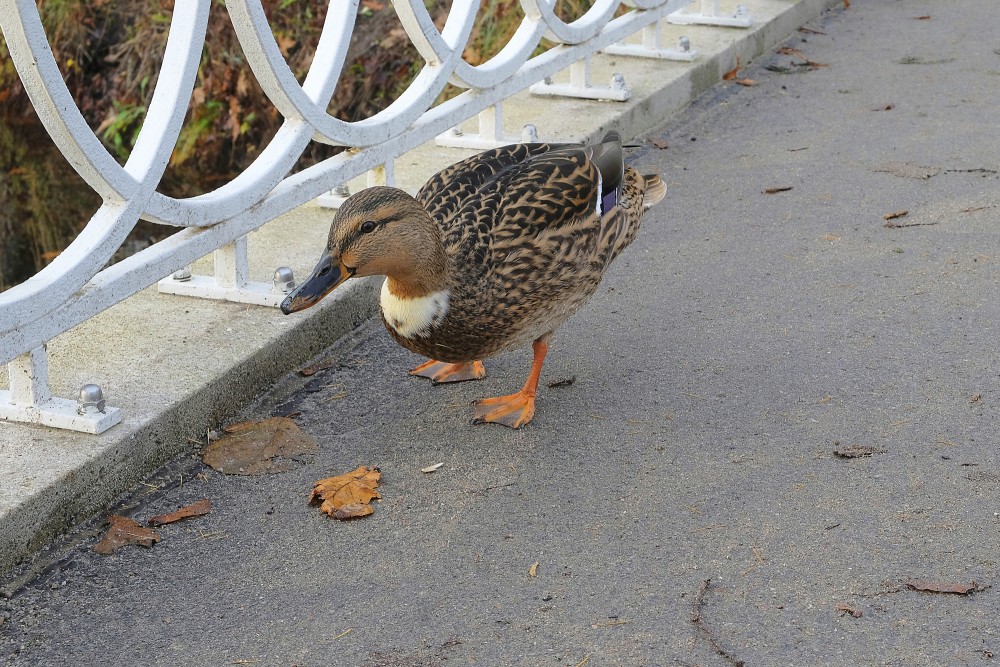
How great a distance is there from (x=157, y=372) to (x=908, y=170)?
325 cm

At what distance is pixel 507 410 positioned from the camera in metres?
3.60

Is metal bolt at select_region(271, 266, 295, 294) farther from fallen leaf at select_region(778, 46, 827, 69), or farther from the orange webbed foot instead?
fallen leaf at select_region(778, 46, 827, 69)

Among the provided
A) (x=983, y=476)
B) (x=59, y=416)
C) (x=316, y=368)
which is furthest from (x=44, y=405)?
(x=983, y=476)

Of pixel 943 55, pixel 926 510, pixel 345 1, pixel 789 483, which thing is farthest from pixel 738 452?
pixel 943 55

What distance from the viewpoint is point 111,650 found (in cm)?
270

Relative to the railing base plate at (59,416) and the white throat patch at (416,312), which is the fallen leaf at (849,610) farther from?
the railing base plate at (59,416)

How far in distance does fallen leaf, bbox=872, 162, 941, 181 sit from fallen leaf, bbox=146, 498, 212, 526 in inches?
130

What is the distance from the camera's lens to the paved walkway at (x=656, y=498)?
271 centimetres

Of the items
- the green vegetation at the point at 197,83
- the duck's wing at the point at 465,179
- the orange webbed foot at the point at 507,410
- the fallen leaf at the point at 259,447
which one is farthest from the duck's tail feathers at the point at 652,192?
the green vegetation at the point at 197,83

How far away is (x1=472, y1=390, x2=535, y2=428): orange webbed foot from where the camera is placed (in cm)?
358

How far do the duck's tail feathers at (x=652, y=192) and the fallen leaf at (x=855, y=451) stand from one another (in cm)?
108

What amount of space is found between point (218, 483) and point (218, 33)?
6.02 meters

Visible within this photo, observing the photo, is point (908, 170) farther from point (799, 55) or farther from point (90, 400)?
point (90, 400)

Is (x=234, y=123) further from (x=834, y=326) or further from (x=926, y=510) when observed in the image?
(x=926, y=510)
